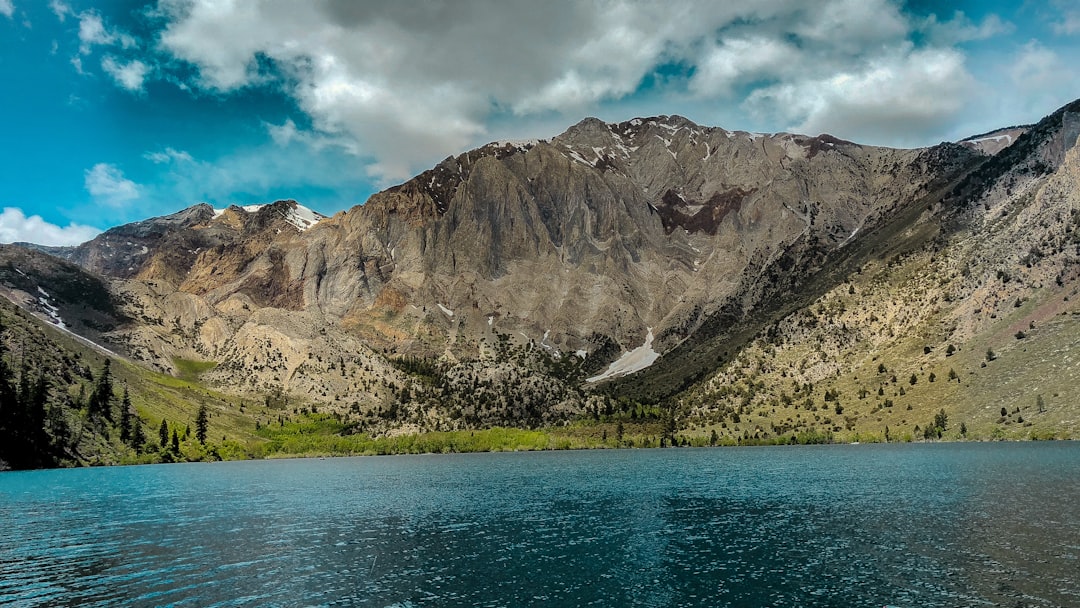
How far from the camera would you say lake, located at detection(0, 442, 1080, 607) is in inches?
1766

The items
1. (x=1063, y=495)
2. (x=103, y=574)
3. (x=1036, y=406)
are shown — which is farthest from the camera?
(x=1036, y=406)

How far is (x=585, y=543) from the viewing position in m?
63.1

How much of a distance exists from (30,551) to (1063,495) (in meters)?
102

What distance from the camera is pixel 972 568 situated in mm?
46250

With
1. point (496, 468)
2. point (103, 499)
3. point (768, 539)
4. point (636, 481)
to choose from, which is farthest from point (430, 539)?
point (496, 468)

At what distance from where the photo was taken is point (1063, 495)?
7369 cm

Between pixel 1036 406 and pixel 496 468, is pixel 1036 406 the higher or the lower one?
the higher one

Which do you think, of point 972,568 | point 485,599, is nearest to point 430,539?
point 485,599

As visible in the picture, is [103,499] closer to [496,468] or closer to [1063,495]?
[496,468]

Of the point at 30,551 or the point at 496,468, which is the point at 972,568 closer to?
the point at 30,551

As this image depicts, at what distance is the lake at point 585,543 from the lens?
4484 centimetres

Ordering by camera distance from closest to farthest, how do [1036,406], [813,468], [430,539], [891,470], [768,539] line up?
[768,539], [430,539], [891,470], [813,468], [1036,406]

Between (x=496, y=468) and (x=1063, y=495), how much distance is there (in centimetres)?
12479

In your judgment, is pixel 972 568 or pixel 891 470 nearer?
pixel 972 568
